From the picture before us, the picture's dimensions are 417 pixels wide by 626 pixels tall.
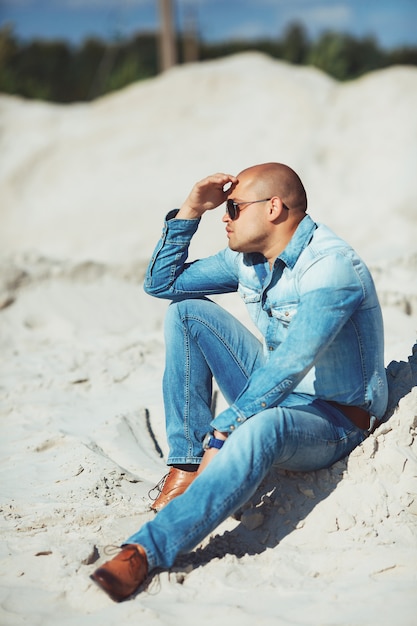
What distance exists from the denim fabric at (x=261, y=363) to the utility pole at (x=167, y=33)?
8.87 metres

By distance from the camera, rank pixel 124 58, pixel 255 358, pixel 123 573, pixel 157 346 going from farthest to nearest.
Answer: pixel 124 58 < pixel 157 346 < pixel 255 358 < pixel 123 573

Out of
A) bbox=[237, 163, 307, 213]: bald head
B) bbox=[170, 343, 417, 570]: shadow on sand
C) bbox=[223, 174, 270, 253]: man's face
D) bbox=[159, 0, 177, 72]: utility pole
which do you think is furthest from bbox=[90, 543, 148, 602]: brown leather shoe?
bbox=[159, 0, 177, 72]: utility pole

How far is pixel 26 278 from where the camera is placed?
22.6ft

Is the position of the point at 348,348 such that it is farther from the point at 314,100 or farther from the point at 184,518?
the point at 314,100

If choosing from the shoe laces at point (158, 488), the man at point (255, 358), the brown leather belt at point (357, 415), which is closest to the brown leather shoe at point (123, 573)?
the man at point (255, 358)

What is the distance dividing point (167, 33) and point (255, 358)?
9.56m

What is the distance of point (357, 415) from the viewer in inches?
115

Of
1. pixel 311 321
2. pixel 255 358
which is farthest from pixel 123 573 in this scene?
pixel 255 358

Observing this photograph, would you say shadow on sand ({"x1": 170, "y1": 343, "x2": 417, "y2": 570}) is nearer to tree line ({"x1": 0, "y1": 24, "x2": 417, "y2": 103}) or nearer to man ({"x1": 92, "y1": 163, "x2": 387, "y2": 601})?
man ({"x1": 92, "y1": 163, "x2": 387, "y2": 601})

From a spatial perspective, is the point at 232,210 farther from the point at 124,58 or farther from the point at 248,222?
the point at 124,58

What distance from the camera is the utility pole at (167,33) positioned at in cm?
1135

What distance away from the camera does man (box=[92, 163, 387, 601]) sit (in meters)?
2.52

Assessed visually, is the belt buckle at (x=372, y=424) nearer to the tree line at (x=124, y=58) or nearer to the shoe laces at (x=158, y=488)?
the shoe laces at (x=158, y=488)

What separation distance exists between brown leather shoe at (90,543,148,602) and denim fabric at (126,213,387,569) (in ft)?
0.11
